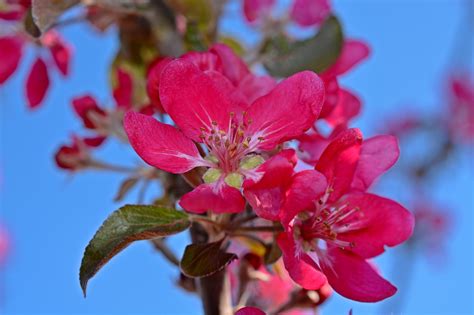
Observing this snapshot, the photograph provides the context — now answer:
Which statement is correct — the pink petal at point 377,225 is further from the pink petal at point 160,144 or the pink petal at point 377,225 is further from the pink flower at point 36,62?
the pink flower at point 36,62

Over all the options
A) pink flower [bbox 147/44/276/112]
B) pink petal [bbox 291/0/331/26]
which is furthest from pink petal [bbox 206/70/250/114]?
pink petal [bbox 291/0/331/26]

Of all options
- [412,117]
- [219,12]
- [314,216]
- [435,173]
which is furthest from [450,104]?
[314,216]

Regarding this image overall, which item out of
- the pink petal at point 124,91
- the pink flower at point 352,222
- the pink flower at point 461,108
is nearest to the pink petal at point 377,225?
the pink flower at point 352,222

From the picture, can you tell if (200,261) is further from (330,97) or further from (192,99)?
(330,97)

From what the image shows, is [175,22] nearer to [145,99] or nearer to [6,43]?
[145,99]

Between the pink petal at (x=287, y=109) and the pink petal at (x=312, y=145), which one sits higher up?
the pink petal at (x=287, y=109)

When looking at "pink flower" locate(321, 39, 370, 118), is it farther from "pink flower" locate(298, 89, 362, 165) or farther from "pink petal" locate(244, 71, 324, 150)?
"pink petal" locate(244, 71, 324, 150)
